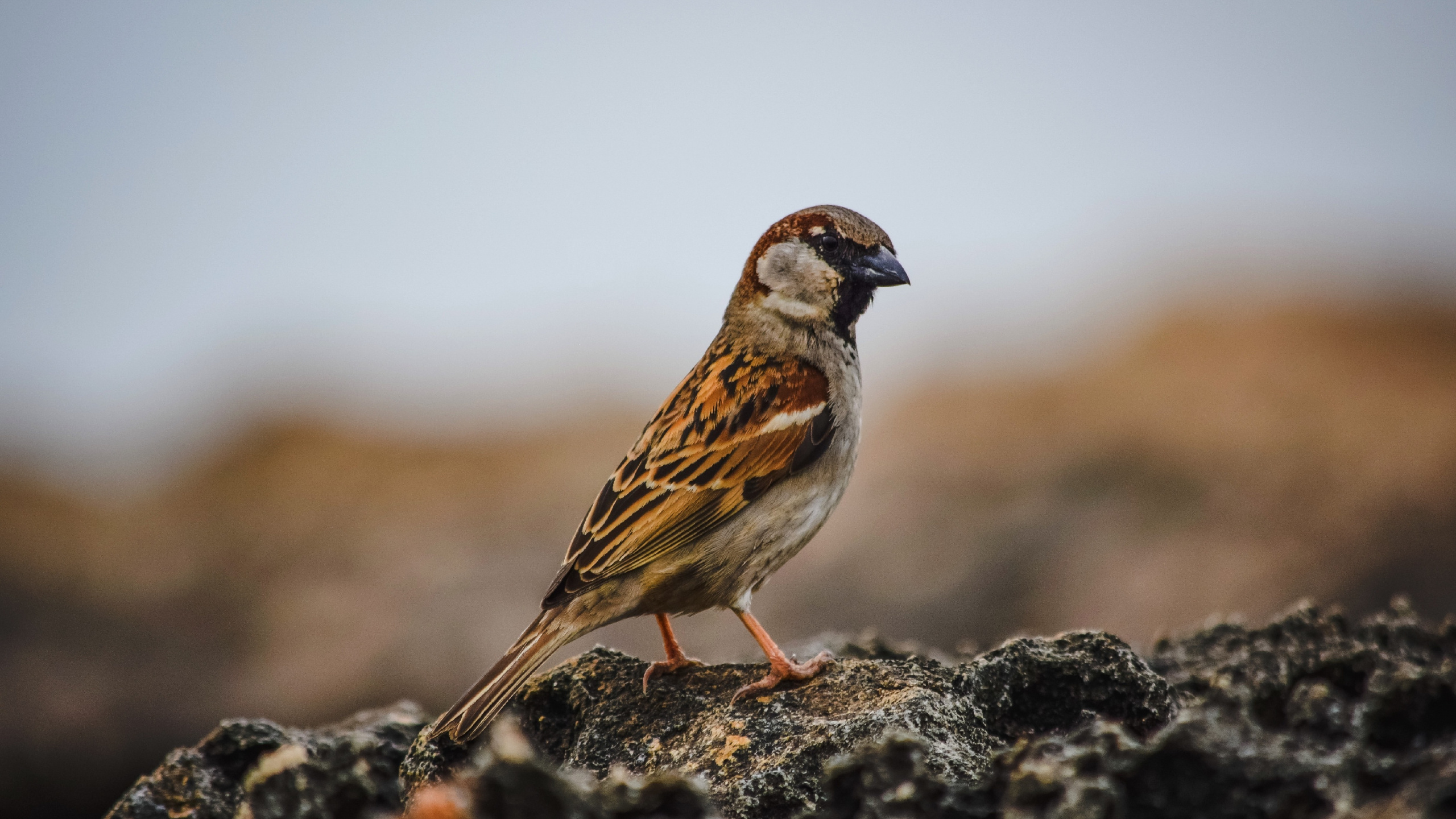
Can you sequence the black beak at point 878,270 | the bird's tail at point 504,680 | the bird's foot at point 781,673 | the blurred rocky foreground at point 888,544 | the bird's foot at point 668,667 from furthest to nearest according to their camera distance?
1. the blurred rocky foreground at point 888,544
2. the black beak at point 878,270
3. the bird's foot at point 668,667
4. the bird's foot at point 781,673
5. the bird's tail at point 504,680

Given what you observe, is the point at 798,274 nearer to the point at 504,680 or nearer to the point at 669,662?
the point at 669,662

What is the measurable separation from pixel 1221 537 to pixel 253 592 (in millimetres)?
8045

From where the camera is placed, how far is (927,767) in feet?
8.81

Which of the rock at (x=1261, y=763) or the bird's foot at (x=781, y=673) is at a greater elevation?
the bird's foot at (x=781, y=673)

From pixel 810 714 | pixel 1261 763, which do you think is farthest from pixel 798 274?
pixel 1261 763

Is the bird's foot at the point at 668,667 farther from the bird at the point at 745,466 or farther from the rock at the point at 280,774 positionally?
the rock at the point at 280,774

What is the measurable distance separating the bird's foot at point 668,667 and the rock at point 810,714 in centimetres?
3

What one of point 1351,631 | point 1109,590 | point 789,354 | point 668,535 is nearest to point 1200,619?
point 1109,590

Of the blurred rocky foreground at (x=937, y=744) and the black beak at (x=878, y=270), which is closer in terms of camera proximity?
the blurred rocky foreground at (x=937, y=744)

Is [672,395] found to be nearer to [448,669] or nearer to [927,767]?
[927,767]

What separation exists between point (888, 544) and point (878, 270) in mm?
4910

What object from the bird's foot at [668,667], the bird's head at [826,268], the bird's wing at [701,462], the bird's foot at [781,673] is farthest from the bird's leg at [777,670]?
the bird's head at [826,268]

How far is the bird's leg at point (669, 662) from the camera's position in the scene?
367 centimetres

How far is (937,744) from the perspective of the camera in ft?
9.25
